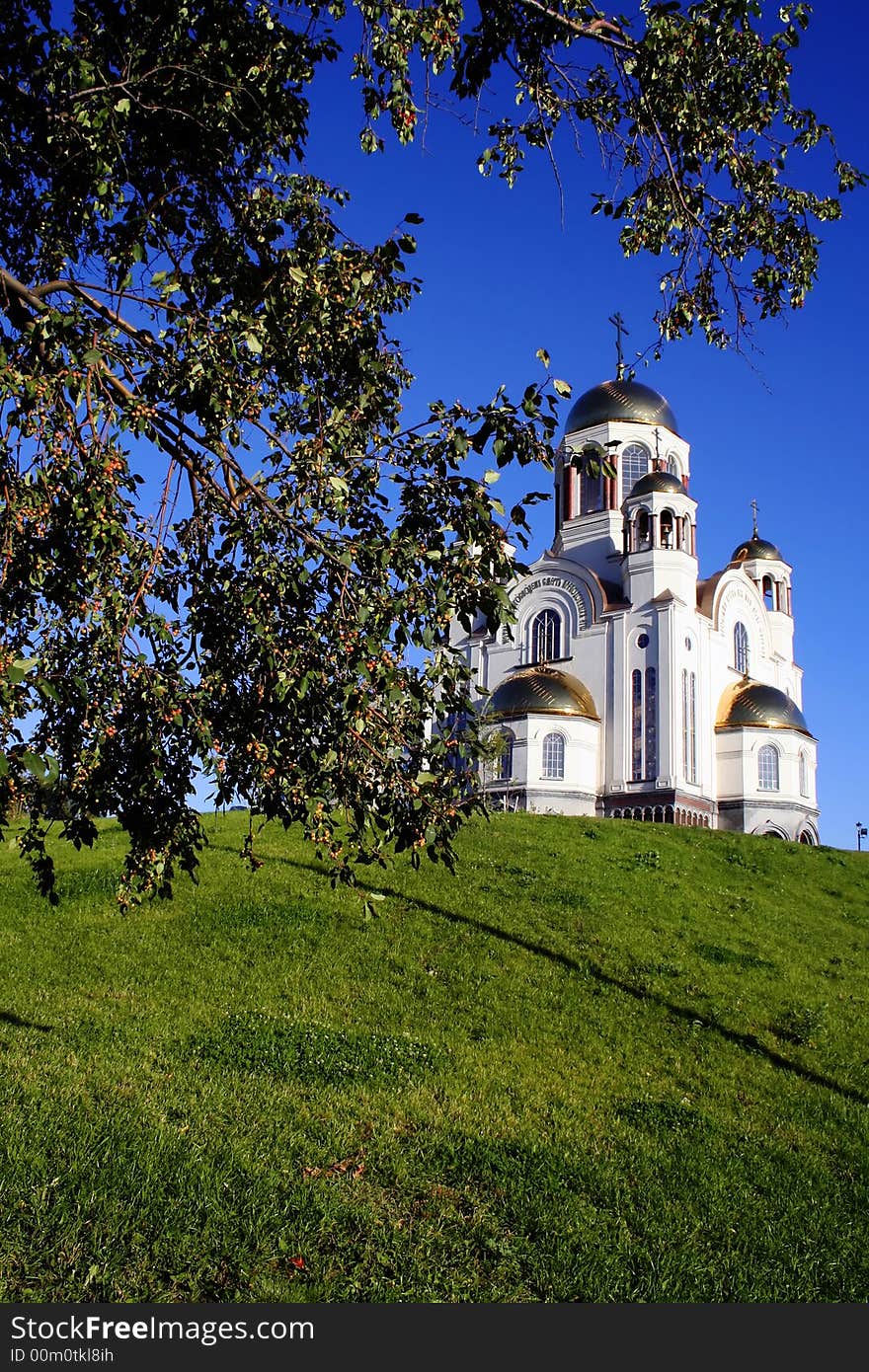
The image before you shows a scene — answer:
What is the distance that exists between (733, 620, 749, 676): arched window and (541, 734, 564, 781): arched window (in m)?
8.96

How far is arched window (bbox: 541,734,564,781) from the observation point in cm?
3609

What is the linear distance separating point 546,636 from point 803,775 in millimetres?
10307

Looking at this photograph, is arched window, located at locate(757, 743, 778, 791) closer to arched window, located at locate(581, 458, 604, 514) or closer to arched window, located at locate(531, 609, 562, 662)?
arched window, located at locate(531, 609, 562, 662)

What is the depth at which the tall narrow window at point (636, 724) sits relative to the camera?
36.2 metres

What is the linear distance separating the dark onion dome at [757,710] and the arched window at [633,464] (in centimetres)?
930

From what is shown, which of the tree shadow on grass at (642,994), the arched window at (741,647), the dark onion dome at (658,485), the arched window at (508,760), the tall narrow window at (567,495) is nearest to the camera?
the tree shadow on grass at (642,994)

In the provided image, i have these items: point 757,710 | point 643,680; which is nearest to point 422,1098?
point 643,680

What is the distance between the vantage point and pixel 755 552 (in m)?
44.7

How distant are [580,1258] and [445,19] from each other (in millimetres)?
6783

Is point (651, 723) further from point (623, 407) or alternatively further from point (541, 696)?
point (623, 407)

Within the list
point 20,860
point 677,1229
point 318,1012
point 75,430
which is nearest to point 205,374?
point 75,430

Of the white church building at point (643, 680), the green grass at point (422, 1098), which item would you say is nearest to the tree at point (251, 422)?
the green grass at point (422, 1098)

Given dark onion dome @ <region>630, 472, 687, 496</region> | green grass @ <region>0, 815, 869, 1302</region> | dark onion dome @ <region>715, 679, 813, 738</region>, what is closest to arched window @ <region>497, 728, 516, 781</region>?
dark onion dome @ <region>715, 679, 813, 738</region>

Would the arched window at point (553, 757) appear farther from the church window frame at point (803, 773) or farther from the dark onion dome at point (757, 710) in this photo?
the church window frame at point (803, 773)
